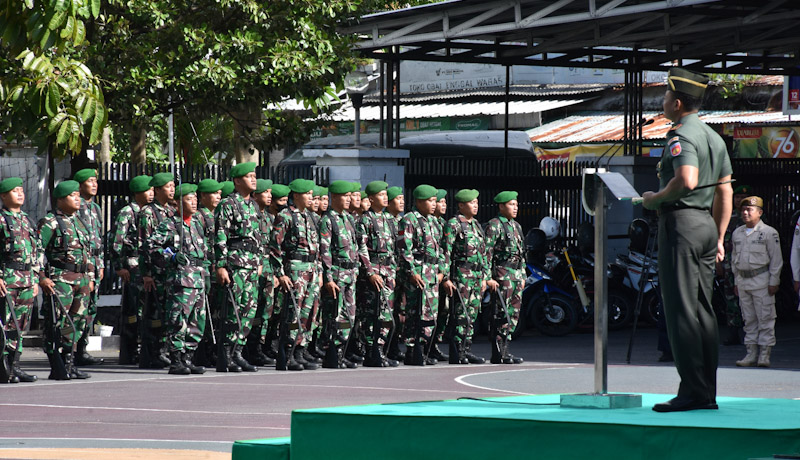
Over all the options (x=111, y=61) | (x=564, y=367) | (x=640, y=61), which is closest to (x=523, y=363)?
(x=564, y=367)

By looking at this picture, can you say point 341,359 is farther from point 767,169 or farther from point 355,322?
point 767,169

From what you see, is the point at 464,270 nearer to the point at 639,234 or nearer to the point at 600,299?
the point at 639,234

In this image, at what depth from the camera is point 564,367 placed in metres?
14.3

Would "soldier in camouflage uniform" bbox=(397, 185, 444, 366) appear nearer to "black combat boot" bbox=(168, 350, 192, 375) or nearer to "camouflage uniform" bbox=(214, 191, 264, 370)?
"camouflage uniform" bbox=(214, 191, 264, 370)

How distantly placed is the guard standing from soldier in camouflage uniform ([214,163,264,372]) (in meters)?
7.39

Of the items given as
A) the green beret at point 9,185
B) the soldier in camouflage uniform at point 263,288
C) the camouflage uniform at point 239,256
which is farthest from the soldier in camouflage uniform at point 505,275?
the green beret at point 9,185

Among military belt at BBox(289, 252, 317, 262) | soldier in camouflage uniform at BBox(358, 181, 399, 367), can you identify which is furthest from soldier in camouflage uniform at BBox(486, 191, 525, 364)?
military belt at BBox(289, 252, 317, 262)

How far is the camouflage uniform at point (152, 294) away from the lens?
13906 millimetres

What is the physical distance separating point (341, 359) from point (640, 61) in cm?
915

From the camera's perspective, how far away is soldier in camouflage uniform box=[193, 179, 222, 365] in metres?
13.9

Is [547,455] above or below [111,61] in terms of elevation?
below

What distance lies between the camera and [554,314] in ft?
61.0

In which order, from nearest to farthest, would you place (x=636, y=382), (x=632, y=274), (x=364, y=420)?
1. (x=364, y=420)
2. (x=636, y=382)
3. (x=632, y=274)

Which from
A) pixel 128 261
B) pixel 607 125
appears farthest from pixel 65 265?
pixel 607 125
